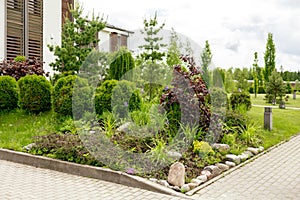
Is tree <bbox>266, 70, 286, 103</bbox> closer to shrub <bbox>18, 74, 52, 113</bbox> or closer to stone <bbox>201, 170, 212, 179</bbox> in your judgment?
shrub <bbox>18, 74, 52, 113</bbox>

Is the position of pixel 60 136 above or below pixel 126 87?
below

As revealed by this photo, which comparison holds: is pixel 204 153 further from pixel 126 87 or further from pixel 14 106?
pixel 14 106

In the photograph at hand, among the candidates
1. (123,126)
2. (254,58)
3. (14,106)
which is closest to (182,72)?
(123,126)

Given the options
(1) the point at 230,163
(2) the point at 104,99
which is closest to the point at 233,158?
(1) the point at 230,163

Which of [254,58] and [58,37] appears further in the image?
[254,58]

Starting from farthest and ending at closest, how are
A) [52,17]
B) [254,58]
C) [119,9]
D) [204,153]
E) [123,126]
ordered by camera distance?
1. [254,58]
2. [52,17]
3. [119,9]
4. [123,126]
5. [204,153]

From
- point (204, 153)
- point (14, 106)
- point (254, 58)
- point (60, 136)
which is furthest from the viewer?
point (254, 58)

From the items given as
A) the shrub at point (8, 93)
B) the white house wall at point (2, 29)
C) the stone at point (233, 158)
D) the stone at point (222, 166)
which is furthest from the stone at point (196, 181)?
the white house wall at point (2, 29)

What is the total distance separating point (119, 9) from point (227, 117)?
535 cm

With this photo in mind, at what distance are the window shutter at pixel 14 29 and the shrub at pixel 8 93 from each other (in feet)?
15.3

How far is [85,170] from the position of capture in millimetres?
5957

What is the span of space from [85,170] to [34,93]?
4.79 m

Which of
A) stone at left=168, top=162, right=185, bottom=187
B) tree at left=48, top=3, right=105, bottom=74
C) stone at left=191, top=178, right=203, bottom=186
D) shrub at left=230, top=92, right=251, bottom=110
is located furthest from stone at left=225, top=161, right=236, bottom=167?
tree at left=48, top=3, right=105, bottom=74

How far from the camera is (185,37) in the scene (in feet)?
33.9
